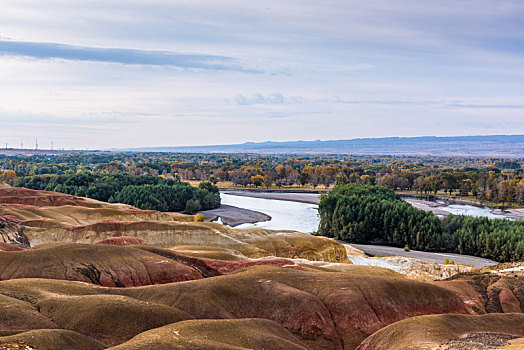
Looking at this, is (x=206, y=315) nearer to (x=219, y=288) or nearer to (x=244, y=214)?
(x=219, y=288)

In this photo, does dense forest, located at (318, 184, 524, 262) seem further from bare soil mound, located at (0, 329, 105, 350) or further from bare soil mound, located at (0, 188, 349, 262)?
bare soil mound, located at (0, 329, 105, 350)

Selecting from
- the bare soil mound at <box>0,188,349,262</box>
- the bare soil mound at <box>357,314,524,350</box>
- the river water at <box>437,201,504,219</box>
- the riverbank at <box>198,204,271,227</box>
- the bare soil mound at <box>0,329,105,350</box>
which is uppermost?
the bare soil mound at <box>0,329,105,350</box>

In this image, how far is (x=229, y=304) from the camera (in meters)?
36.7

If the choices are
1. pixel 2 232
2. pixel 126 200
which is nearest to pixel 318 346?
pixel 2 232

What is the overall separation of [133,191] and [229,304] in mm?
130477

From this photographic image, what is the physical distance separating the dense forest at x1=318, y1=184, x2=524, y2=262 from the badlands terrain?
4786 centimetres

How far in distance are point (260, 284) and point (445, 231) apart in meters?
78.9

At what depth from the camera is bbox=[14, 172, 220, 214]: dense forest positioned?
158750mm

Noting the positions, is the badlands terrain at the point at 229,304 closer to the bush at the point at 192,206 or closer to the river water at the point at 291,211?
the river water at the point at 291,211

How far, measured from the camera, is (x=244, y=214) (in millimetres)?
148375

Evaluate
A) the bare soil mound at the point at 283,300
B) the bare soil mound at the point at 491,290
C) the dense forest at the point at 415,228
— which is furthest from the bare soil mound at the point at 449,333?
the dense forest at the point at 415,228

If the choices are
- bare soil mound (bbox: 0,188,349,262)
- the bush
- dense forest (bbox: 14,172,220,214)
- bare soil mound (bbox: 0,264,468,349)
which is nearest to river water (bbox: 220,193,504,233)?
dense forest (bbox: 14,172,220,214)

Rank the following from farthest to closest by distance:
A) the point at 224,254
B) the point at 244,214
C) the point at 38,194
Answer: the point at 244,214 < the point at 38,194 < the point at 224,254

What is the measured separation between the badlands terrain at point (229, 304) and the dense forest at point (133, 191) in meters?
97.6
